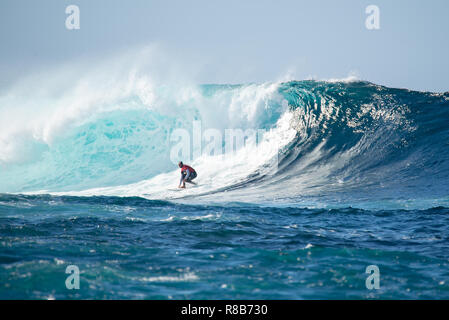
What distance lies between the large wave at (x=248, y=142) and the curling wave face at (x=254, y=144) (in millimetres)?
46

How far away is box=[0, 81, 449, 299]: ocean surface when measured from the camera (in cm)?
599

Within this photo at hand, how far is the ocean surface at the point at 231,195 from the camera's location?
599 cm

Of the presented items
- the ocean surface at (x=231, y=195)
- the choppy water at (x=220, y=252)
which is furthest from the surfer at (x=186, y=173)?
the choppy water at (x=220, y=252)

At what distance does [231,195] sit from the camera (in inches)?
575

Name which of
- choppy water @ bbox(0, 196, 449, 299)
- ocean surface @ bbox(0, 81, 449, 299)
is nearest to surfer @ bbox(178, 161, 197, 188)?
ocean surface @ bbox(0, 81, 449, 299)

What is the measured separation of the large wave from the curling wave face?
1.8 inches

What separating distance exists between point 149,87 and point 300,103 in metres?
7.15

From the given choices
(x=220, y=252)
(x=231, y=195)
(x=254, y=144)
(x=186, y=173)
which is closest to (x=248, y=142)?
(x=254, y=144)

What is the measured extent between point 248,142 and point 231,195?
19.5ft

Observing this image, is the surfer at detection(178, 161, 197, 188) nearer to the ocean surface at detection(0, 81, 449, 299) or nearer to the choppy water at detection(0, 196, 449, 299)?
the ocean surface at detection(0, 81, 449, 299)

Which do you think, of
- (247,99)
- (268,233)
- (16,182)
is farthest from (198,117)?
(268,233)

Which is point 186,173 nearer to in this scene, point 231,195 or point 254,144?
point 231,195

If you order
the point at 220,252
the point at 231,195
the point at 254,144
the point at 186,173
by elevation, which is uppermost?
the point at 254,144

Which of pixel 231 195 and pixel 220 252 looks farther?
pixel 231 195
